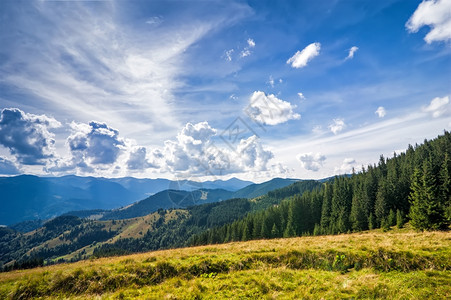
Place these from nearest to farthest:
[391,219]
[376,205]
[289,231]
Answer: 1. [391,219]
2. [376,205]
3. [289,231]

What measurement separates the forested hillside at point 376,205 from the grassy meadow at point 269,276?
151ft

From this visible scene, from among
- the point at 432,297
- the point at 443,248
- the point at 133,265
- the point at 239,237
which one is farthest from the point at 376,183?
the point at 133,265

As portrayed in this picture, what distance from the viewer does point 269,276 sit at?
400 inches

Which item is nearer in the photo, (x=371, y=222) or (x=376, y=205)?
(x=371, y=222)

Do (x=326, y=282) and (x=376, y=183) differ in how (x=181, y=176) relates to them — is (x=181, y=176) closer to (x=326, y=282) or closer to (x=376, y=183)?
(x=326, y=282)

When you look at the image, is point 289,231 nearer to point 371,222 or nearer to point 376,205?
point 371,222

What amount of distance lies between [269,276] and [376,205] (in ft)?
259

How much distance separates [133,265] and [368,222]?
82417 millimetres

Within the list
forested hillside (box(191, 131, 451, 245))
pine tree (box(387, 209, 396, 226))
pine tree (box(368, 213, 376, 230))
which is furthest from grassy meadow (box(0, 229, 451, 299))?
pine tree (box(368, 213, 376, 230))

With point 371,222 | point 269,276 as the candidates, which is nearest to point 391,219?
point 371,222

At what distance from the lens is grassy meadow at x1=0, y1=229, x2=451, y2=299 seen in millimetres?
8773

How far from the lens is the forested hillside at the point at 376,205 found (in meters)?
46.7

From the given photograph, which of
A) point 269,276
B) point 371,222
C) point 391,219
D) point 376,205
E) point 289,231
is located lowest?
point 289,231

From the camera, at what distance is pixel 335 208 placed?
272 feet
